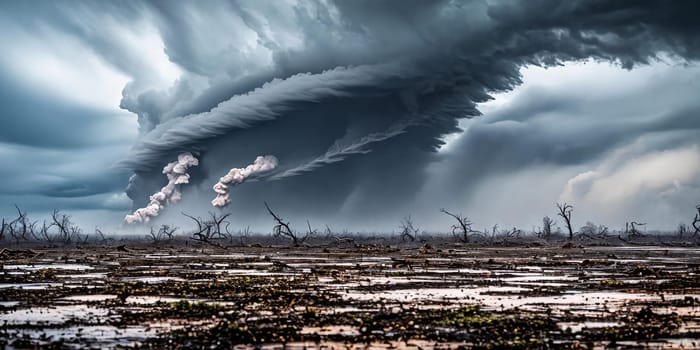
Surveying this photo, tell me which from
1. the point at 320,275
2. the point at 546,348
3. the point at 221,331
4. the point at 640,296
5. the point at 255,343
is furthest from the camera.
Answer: the point at 320,275

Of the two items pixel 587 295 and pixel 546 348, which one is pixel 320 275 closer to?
pixel 587 295

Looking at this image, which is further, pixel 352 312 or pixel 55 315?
pixel 352 312

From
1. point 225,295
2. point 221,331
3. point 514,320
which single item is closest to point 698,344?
point 514,320

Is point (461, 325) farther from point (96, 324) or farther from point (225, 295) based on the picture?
point (225, 295)

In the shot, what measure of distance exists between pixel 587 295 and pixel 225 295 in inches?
575

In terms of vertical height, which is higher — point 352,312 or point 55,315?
point 352,312

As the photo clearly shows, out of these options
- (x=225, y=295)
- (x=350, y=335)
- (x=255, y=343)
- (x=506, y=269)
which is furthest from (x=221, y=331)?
(x=506, y=269)

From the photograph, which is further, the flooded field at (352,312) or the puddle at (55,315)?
the puddle at (55,315)

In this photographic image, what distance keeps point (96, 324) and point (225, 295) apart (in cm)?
904

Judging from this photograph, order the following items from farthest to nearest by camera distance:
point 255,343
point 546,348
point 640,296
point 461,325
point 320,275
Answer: point 320,275
point 640,296
point 461,325
point 255,343
point 546,348

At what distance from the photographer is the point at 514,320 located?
21.0m

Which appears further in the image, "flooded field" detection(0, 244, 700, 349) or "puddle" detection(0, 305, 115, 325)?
"puddle" detection(0, 305, 115, 325)

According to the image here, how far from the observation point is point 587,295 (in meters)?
29.1

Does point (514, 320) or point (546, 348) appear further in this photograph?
point (514, 320)
